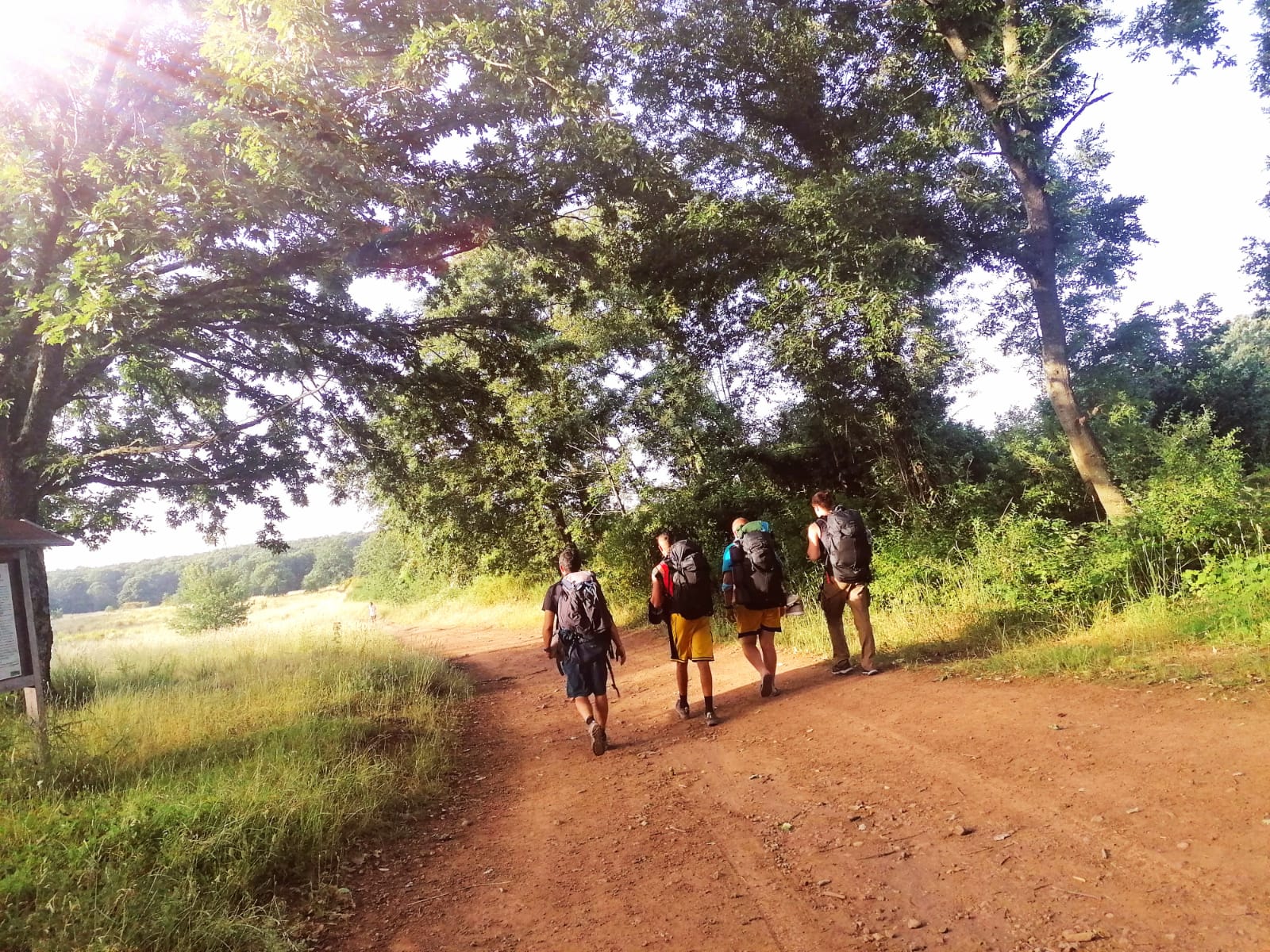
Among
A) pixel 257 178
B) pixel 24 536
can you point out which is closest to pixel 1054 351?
pixel 257 178

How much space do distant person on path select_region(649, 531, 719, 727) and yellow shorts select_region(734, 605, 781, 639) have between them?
0.45m

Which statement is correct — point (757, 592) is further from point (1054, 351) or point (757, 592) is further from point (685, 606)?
point (1054, 351)

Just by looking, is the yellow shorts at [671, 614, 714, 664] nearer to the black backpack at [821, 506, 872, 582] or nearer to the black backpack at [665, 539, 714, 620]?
the black backpack at [665, 539, 714, 620]

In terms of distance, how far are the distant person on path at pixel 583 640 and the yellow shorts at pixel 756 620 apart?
1.54 m

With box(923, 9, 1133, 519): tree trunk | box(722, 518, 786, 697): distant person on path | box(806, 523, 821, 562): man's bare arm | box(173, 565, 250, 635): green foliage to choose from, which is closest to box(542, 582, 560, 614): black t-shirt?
box(722, 518, 786, 697): distant person on path

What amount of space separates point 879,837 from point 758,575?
143 inches

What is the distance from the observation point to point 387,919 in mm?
3469

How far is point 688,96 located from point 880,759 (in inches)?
496

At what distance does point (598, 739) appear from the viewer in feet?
19.8

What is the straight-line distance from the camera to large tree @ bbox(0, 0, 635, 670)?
710cm

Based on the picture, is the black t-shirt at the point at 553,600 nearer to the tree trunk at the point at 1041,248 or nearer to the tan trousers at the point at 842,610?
the tan trousers at the point at 842,610

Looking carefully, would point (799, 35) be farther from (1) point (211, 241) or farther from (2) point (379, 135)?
(1) point (211, 241)

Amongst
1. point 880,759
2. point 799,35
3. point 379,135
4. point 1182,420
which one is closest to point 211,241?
point 379,135

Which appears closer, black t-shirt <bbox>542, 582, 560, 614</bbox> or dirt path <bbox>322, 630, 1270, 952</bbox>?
dirt path <bbox>322, 630, 1270, 952</bbox>
